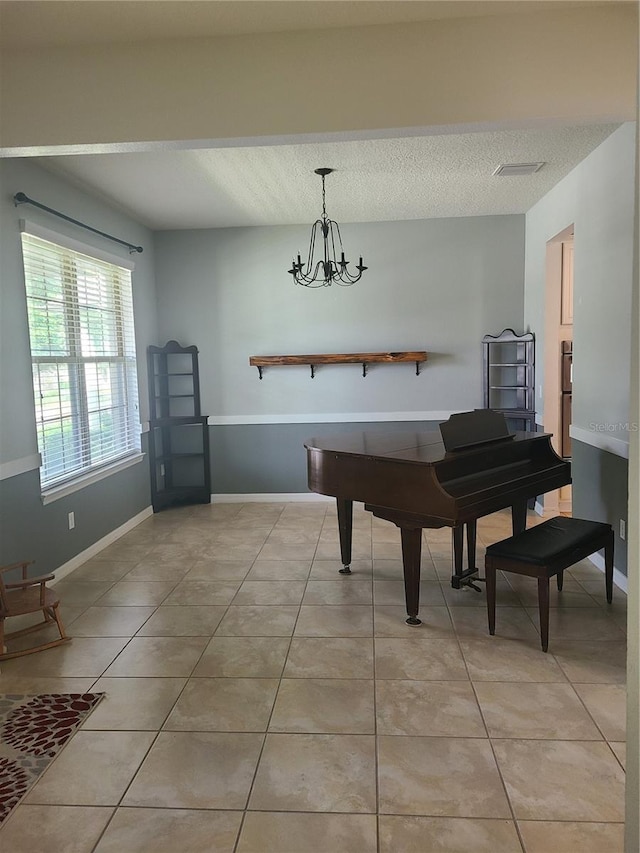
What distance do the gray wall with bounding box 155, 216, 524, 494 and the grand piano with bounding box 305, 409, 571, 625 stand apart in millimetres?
2163

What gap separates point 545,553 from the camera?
299 cm

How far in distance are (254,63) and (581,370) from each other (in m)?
2.81

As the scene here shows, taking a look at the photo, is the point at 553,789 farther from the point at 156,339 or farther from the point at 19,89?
the point at 156,339

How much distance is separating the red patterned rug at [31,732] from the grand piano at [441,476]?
5.19 feet

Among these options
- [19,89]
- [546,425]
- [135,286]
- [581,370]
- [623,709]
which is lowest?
[623,709]

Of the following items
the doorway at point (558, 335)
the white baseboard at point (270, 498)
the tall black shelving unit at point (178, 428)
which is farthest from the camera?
the white baseboard at point (270, 498)

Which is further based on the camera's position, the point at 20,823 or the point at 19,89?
the point at 19,89

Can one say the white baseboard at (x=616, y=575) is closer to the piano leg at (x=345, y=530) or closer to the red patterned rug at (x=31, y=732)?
the piano leg at (x=345, y=530)

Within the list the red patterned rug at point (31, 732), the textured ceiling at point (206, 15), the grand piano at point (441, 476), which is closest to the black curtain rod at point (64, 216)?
the textured ceiling at point (206, 15)

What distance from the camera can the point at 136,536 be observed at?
509cm

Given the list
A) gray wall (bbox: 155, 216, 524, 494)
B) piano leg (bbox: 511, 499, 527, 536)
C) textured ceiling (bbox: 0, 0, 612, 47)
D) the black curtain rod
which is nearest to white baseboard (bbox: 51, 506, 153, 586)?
gray wall (bbox: 155, 216, 524, 494)

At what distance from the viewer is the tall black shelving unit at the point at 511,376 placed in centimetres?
550

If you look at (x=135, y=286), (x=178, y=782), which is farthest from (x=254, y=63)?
(x=135, y=286)

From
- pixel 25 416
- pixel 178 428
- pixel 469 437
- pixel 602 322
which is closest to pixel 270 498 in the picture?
pixel 178 428
